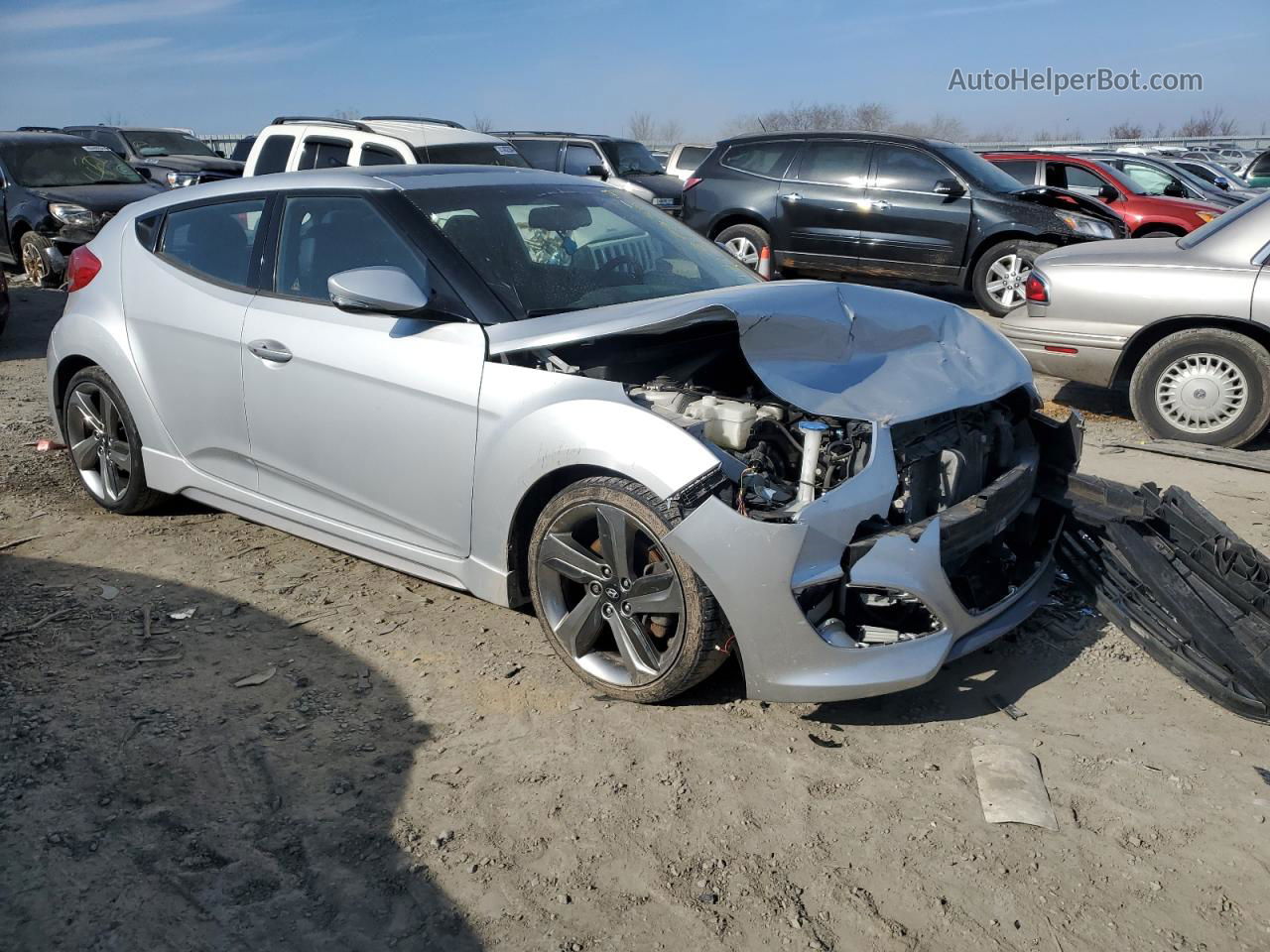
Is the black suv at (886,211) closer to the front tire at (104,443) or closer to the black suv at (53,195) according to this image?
the black suv at (53,195)

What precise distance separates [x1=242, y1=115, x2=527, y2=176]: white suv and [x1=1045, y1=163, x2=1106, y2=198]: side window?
7.64 meters

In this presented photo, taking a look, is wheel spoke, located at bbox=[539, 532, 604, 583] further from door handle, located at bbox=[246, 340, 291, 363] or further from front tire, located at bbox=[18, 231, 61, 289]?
front tire, located at bbox=[18, 231, 61, 289]

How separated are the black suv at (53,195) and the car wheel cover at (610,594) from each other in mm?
10497

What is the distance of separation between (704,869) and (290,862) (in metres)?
1.07

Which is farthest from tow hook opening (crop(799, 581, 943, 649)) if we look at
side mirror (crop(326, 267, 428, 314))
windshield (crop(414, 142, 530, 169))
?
windshield (crop(414, 142, 530, 169))

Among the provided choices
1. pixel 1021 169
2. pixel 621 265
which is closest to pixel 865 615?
pixel 621 265

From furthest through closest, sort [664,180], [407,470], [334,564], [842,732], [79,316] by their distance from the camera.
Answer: [664,180], [79,316], [334,564], [407,470], [842,732]

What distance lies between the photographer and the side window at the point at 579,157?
16688mm

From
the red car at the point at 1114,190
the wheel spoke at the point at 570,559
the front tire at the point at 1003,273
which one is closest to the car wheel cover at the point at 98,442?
the wheel spoke at the point at 570,559

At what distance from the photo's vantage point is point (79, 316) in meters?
5.20

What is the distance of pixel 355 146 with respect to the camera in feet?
33.8

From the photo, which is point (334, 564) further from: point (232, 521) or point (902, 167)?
point (902, 167)

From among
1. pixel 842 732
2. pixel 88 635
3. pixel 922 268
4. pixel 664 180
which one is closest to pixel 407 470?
pixel 88 635

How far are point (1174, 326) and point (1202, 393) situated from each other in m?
0.43
